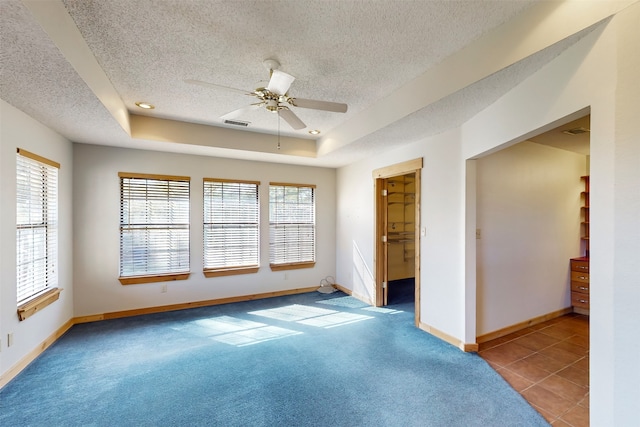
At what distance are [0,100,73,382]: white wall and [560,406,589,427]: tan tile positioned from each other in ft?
15.0

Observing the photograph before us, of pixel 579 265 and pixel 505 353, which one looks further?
pixel 579 265

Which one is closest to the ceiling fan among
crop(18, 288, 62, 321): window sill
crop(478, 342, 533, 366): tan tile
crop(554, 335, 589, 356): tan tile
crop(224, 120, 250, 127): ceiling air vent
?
crop(224, 120, 250, 127): ceiling air vent

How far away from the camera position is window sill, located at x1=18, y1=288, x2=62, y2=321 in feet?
8.73

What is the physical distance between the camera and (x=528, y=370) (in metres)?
2.68

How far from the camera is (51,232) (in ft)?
10.8

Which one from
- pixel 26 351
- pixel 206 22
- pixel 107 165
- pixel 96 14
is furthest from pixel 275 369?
pixel 107 165

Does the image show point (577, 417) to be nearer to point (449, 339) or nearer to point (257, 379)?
point (449, 339)

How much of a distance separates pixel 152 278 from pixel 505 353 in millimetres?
4688

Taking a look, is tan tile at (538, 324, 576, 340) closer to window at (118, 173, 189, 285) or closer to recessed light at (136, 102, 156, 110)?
window at (118, 173, 189, 285)

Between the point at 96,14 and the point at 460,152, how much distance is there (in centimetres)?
331

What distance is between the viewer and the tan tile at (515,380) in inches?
95.0

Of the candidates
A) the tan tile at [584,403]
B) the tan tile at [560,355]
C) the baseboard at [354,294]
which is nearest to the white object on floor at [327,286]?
the baseboard at [354,294]

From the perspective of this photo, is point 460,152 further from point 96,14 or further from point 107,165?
point 107,165

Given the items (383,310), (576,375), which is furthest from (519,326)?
(383,310)
